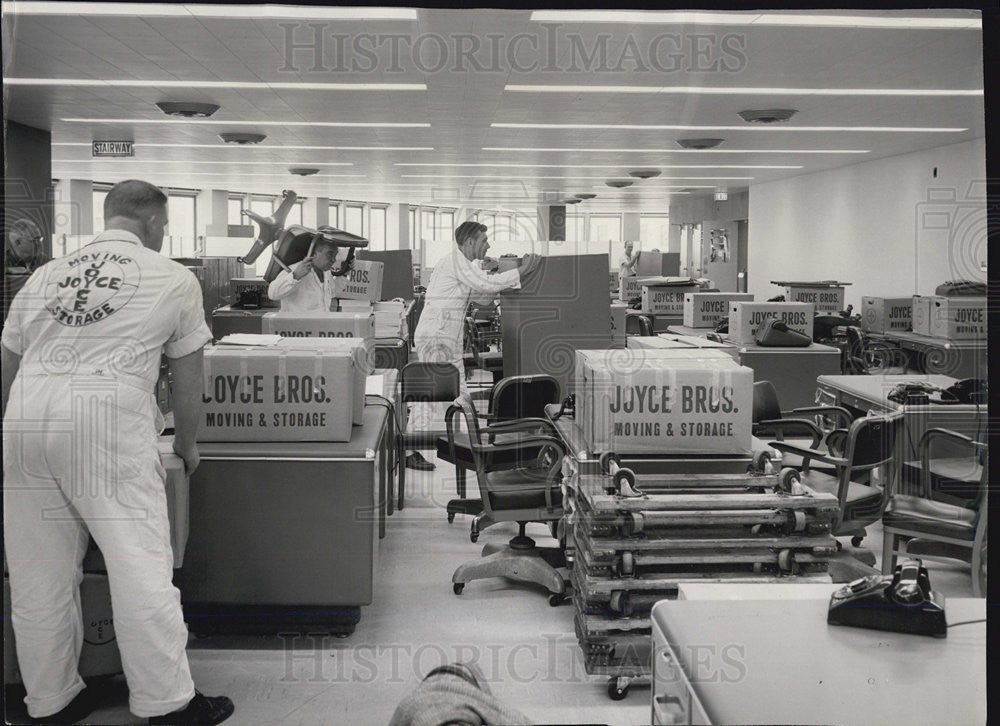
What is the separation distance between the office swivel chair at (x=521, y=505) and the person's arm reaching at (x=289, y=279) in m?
1.91

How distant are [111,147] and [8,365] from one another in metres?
9.36

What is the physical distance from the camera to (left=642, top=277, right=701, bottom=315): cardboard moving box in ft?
33.1

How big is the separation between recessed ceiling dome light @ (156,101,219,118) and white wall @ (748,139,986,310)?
6514mm

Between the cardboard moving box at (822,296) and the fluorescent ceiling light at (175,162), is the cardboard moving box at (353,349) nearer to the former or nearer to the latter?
the cardboard moving box at (822,296)

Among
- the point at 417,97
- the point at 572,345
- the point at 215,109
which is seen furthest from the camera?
the point at 215,109

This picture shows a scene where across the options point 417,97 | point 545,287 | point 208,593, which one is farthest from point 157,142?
point 208,593

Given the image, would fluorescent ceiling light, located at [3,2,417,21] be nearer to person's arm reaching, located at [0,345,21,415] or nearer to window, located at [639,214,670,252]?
person's arm reaching, located at [0,345,21,415]

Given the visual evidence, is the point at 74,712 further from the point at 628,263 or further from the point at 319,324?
the point at 628,263

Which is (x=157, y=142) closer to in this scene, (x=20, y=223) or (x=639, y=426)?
(x=20, y=223)

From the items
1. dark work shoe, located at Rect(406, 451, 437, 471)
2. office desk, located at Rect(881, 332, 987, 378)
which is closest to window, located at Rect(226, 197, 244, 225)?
dark work shoe, located at Rect(406, 451, 437, 471)

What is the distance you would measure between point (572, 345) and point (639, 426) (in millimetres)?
3144

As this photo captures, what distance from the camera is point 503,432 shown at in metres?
4.46

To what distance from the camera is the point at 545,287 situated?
6.15m

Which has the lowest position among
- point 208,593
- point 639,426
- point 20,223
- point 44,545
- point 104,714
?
point 104,714
